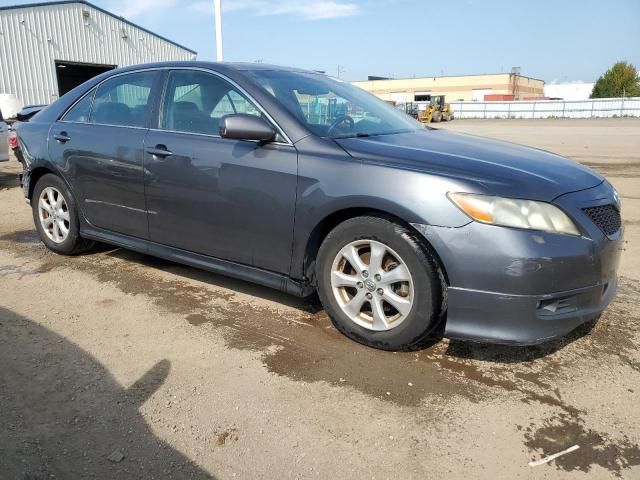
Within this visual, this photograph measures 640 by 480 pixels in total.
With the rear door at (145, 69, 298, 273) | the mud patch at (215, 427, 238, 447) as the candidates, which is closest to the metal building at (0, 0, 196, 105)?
the rear door at (145, 69, 298, 273)

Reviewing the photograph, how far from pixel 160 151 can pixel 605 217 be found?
9.53 ft

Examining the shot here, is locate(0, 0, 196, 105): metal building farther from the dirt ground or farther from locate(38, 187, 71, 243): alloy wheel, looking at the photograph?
the dirt ground

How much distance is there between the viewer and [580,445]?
7.64 ft

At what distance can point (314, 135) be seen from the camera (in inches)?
130

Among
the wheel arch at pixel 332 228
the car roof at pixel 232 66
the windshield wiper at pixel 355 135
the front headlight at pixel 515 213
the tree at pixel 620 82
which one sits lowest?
the wheel arch at pixel 332 228

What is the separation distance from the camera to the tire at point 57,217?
4766 millimetres

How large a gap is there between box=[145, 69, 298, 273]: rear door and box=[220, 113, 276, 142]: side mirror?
9cm

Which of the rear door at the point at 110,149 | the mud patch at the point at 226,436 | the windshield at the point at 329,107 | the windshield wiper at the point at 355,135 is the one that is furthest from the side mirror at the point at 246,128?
the mud patch at the point at 226,436

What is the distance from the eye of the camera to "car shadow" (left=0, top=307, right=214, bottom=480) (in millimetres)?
2182

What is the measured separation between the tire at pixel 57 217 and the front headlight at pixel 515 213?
352 cm

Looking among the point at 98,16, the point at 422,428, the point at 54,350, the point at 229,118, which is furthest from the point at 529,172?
the point at 98,16

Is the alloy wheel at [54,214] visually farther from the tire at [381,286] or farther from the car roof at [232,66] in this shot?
the tire at [381,286]

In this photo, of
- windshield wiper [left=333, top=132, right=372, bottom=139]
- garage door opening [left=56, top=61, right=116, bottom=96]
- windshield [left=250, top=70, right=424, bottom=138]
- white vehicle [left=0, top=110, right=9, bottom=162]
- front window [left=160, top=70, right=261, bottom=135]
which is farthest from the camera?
garage door opening [left=56, top=61, right=116, bottom=96]

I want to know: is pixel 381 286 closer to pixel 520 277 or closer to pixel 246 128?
pixel 520 277
